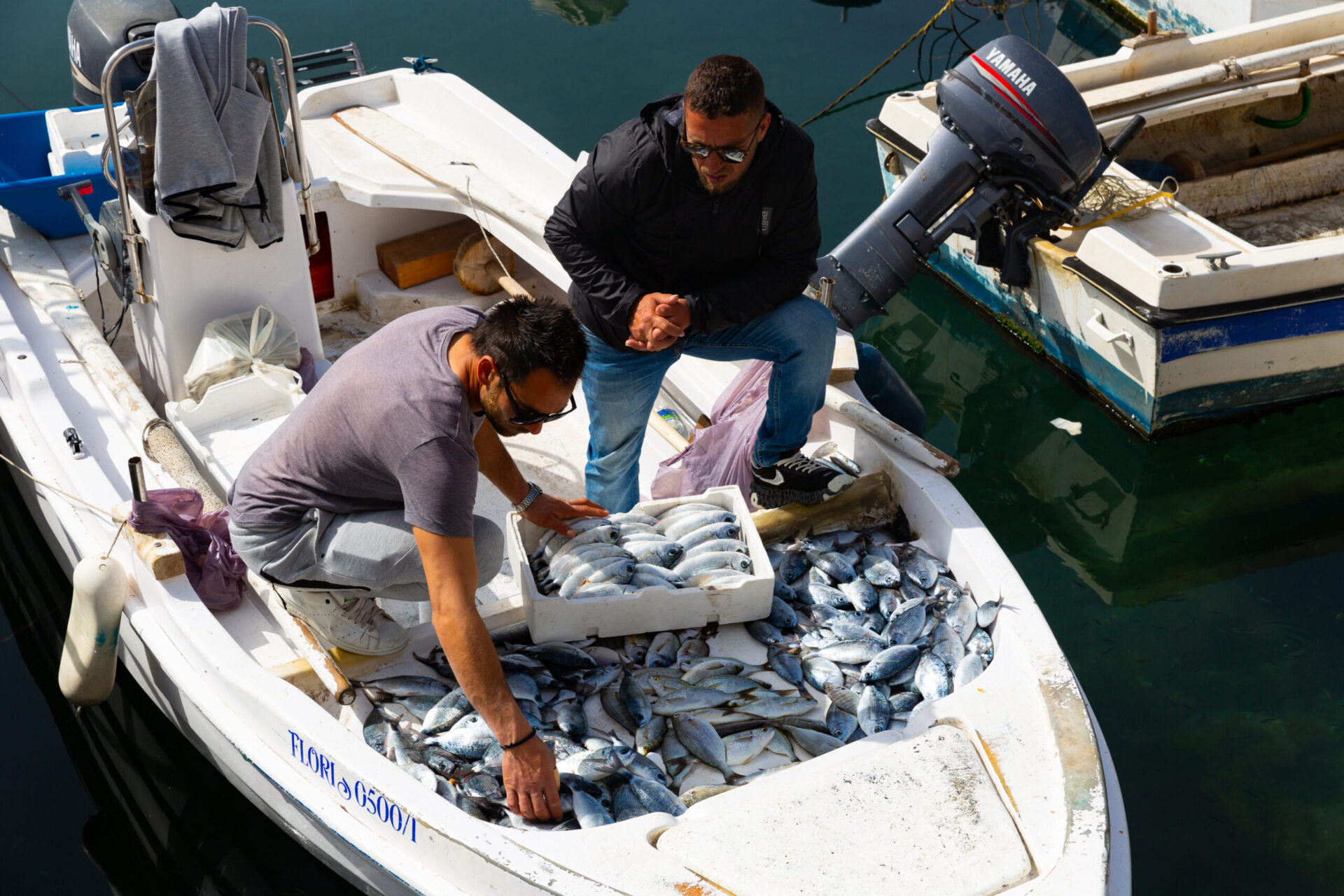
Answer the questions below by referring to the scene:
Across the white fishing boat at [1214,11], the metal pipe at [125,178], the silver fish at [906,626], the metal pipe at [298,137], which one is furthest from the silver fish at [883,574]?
the white fishing boat at [1214,11]

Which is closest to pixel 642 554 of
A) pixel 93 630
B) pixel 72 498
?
pixel 93 630

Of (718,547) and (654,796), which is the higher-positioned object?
(718,547)

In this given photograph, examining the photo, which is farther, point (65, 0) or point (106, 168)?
point (65, 0)

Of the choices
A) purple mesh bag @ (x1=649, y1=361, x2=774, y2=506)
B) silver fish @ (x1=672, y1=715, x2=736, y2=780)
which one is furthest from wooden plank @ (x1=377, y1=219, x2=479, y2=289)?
silver fish @ (x1=672, y1=715, x2=736, y2=780)

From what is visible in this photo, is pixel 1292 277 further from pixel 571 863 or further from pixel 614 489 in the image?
pixel 571 863

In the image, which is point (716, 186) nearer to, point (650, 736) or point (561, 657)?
point (561, 657)

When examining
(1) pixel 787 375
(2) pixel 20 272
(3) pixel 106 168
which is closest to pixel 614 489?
(1) pixel 787 375

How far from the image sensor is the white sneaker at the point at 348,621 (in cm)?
314

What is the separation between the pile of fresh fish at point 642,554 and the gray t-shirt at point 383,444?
56cm

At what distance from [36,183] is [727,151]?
3.15 meters

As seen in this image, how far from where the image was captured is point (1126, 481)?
19.1 feet

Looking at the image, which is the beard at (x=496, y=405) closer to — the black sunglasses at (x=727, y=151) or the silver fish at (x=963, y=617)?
the black sunglasses at (x=727, y=151)

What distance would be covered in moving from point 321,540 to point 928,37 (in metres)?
8.59

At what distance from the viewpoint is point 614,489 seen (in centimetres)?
395
